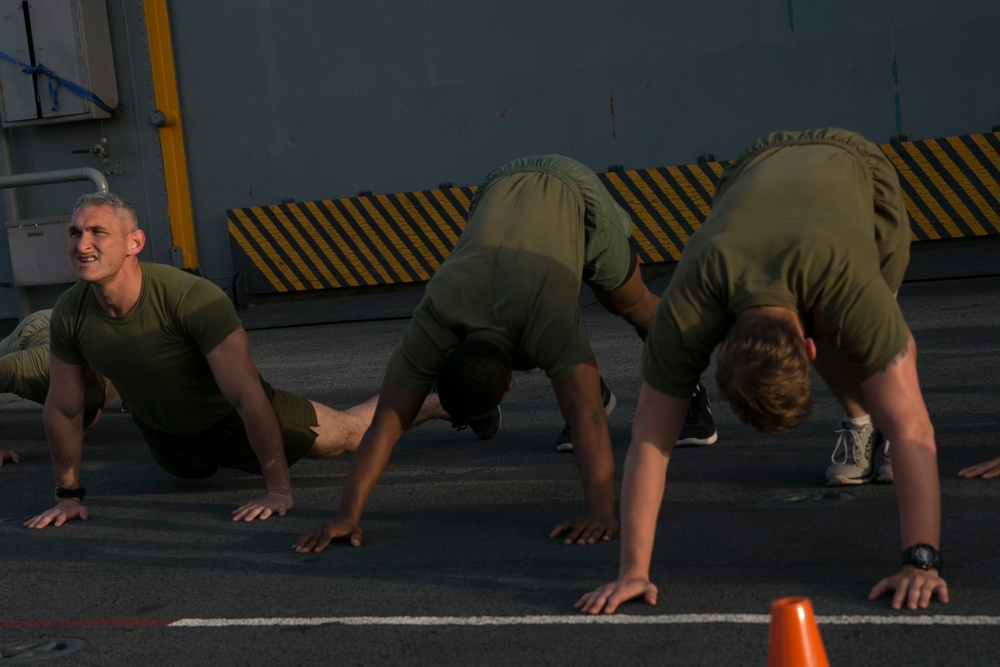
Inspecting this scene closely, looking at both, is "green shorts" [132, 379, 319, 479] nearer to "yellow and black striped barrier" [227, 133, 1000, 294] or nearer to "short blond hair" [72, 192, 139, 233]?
"short blond hair" [72, 192, 139, 233]

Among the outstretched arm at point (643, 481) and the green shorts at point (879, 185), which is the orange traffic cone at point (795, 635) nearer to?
the outstretched arm at point (643, 481)

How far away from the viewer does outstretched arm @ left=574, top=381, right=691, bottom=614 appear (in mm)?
3629

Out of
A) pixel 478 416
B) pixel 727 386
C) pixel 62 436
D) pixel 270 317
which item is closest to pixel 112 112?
pixel 270 317

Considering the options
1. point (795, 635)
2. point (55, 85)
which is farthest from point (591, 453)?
point (55, 85)

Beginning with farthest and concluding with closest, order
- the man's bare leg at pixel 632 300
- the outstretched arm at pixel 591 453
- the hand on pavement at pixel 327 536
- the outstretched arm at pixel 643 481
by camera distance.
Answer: the man's bare leg at pixel 632 300 < the hand on pavement at pixel 327 536 < the outstretched arm at pixel 591 453 < the outstretched arm at pixel 643 481

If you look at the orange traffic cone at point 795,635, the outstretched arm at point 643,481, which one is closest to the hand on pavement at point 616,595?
the outstretched arm at point 643,481

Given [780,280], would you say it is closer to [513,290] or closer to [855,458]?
[513,290]

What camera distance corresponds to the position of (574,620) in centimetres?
372

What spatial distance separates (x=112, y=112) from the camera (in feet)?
48.9

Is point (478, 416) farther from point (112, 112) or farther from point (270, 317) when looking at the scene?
point (112, 112)

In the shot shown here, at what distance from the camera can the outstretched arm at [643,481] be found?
11.9ft

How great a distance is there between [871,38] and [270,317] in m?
6.76

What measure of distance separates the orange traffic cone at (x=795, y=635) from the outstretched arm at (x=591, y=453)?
6.11 feet

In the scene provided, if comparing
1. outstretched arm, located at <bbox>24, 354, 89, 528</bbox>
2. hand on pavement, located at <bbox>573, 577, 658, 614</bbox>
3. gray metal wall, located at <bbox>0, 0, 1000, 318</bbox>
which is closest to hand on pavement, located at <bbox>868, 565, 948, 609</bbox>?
hand on pavement, located at <bbox>573, 577, 658, 614</bbox>
